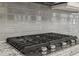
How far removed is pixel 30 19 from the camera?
1.33 m

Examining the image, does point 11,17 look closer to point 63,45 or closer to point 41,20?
point 41,20

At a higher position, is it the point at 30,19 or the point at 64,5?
the point at 64,5

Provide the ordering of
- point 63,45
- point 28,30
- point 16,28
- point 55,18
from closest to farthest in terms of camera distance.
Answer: point 63,45 < point 16,28 < point 28,30 < point 55,18

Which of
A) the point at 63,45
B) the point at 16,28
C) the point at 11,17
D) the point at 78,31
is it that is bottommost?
the point at 78,31

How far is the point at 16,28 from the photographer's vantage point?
1.23 metres

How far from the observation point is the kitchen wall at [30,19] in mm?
1156

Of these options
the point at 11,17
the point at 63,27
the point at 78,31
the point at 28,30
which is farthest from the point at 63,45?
the point at 78,31

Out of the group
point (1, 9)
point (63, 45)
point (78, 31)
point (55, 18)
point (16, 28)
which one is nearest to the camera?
point (63, 45)

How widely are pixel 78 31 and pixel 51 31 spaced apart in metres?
0.70

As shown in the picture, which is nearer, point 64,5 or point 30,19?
point 64,5

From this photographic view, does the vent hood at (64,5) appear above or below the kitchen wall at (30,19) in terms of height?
above

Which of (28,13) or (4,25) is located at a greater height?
(28,13)

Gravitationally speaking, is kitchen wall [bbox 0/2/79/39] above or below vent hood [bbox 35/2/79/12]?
below

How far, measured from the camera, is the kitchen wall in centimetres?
116
